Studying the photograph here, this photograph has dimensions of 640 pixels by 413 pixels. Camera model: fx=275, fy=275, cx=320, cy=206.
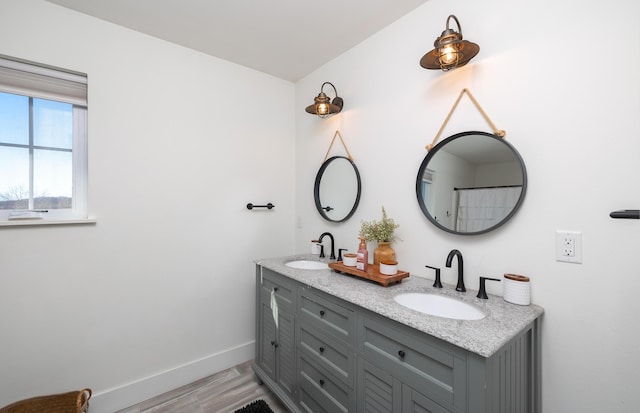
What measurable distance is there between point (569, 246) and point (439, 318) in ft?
2.07

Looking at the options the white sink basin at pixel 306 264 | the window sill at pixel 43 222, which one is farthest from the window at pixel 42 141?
the white sink basin at pixel 306 264

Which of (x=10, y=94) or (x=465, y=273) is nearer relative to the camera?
(x=465, y=273)

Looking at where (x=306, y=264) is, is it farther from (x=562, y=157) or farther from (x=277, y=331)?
(x=562, y=157)

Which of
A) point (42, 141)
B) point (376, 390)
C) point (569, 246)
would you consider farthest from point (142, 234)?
point (569, 246)

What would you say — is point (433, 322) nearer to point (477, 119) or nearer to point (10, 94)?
point (477, 119)

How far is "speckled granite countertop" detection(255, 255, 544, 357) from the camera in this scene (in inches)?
35.4

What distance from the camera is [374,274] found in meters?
1.53

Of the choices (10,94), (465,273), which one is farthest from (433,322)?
(10,94)

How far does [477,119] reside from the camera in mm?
1396

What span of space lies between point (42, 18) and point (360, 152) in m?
2.08

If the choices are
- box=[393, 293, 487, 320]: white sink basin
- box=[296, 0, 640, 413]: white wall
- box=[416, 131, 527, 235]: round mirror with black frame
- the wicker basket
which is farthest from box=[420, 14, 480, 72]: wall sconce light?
the wicker basket

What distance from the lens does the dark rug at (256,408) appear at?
175 centimetres

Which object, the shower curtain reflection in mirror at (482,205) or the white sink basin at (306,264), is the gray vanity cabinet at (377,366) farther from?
the shower curtain reflection in mirror at (482,205)

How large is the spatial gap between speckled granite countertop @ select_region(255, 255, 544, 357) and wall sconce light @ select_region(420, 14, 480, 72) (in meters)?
1.13
